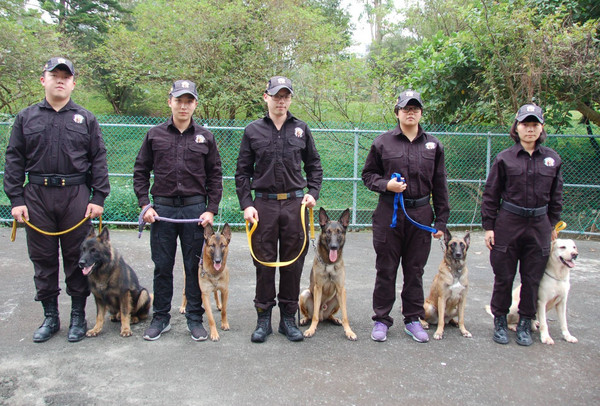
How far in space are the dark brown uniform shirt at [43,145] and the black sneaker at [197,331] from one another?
1662mm

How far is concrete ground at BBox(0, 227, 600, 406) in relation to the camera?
3031 millimetres

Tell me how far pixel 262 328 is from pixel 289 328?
0.24m

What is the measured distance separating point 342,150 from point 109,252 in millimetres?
5936

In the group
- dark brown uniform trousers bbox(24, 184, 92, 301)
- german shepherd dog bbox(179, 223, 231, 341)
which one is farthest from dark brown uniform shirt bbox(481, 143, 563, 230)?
dark brown uniform trousers bbox(24, 184, 92, 301)

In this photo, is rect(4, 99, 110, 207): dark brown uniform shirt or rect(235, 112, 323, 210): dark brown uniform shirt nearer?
rect(4, 99, 110, 207): dark brown uniform shirt

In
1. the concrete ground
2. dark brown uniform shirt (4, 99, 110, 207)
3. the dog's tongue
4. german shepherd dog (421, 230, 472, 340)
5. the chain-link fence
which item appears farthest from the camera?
the chain-link fence

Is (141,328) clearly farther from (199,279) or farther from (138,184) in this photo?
(138,184)

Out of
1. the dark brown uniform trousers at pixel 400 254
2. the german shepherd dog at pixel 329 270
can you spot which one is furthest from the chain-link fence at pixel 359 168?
the dark brown uniform trousers at pixel 400 254

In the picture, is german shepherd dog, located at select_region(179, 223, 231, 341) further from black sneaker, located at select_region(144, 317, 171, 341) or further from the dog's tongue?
the dog's tongue

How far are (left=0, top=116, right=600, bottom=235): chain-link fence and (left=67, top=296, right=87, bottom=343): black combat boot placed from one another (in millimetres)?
4724

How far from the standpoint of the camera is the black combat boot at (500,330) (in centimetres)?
400

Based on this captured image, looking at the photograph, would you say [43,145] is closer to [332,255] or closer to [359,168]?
[332,255]

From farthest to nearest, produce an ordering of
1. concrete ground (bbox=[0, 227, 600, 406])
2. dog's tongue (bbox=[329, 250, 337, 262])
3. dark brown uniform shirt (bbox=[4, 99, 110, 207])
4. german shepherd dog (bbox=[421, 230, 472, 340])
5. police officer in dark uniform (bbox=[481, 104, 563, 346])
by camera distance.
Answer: german shepherd dog (bbox=[421, 230, 472, 340])
dog's tongue (bbox=[329, 250, 337, 262])
police officer in dark uniform (bbox=[481, 104, 563, 346])
dark brown uniform shirt (bbox=[4, 99, 110, 207])
concrete ground (bbox=[0, 227, 600, 406])

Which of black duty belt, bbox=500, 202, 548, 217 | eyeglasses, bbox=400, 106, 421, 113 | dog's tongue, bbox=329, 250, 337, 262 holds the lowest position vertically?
dog's tongue, bbox=329, 250, 337, 262
